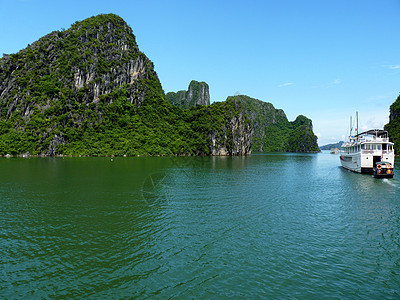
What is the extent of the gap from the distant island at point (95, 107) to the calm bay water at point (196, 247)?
118m

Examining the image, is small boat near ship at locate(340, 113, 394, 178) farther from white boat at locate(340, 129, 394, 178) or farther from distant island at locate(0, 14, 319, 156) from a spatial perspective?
distant island at locate(0, 14, 319, 156)

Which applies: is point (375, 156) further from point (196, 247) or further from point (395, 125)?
point (395, 125)

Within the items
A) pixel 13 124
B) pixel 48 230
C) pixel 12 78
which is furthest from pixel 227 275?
pixel 12 78

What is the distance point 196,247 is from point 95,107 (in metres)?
160

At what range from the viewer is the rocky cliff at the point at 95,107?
138m

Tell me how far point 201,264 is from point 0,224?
1896 centimetres

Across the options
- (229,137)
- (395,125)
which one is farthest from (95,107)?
(395,125)

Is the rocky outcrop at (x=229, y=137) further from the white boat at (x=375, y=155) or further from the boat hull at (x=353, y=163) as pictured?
the white boat at (x=375, y=155)

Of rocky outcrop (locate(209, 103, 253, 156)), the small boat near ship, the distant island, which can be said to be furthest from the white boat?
rocky outcrop (locate(209, 103, 253, 156))

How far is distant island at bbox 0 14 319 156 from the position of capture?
138375 mm

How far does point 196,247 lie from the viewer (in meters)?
17.7

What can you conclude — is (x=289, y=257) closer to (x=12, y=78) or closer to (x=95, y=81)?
(x=95, y=81)

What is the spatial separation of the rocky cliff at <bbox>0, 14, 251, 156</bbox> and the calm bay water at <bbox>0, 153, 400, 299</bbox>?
391 ft

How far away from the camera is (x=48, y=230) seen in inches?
806
